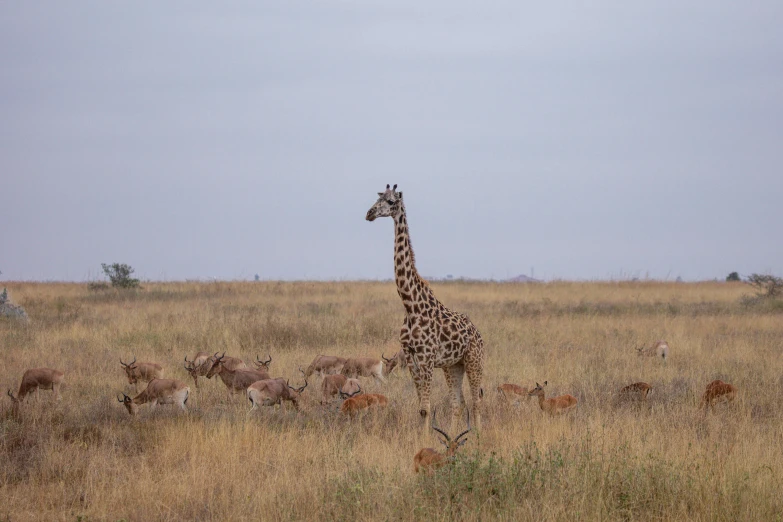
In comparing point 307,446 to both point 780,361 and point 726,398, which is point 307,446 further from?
point 780,361

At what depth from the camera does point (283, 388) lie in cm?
1197

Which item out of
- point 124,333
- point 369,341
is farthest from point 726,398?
point 124,333

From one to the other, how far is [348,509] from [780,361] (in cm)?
1165

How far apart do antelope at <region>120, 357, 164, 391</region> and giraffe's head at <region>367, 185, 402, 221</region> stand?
225 inches

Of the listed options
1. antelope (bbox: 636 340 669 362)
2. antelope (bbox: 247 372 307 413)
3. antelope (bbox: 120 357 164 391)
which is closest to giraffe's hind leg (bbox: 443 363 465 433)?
antelope (bbox: 247 372 307 413)

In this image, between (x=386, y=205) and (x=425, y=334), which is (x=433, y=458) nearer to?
(x=425, y=334)

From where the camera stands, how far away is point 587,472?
7695mm

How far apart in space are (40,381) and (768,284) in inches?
1105

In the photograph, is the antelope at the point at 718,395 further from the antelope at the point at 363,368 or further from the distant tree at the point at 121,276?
the distant tree at the point at 121,276

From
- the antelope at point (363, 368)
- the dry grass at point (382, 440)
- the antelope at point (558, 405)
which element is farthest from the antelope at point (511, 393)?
the antelope at point (363, 368)

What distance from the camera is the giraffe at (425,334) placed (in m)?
10.5

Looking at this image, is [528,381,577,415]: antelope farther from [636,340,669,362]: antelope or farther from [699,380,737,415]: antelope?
[636,340,669,362]: antelope

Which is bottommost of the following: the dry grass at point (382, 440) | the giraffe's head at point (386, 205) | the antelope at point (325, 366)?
the dry grass at point (382, 440)

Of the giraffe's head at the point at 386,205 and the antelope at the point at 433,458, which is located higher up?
the giraffe's head at the point at 386,205
